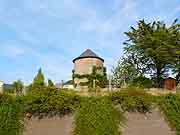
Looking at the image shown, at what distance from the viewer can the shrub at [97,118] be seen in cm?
1126

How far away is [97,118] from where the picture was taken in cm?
1148

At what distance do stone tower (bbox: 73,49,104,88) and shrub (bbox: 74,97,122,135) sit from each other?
1575 cm

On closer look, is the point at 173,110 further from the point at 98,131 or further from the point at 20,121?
the point at 20,121

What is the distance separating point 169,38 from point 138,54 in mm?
2844

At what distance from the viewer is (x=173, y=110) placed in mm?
11820

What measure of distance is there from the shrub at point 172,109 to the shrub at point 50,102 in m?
3.22

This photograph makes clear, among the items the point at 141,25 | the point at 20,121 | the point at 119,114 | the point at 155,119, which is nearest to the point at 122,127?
the point at 119,114

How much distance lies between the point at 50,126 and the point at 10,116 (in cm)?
148

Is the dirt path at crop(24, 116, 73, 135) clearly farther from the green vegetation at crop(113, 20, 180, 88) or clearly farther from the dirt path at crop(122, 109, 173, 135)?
the green vegetation at crop(113, 20, 180, 88)

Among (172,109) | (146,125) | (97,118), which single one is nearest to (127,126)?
(146,125)

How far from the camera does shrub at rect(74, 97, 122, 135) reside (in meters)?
11.3

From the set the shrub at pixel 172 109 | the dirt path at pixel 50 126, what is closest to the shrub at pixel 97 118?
the dirt path at pixel 50 126

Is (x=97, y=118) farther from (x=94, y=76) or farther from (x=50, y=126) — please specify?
(x=94, y=76)

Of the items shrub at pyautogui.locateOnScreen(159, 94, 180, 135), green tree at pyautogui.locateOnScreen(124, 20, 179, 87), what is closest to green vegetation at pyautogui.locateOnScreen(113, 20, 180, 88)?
green tree at pyautogui.locateOnScreen(124, 20, 179, 87)
